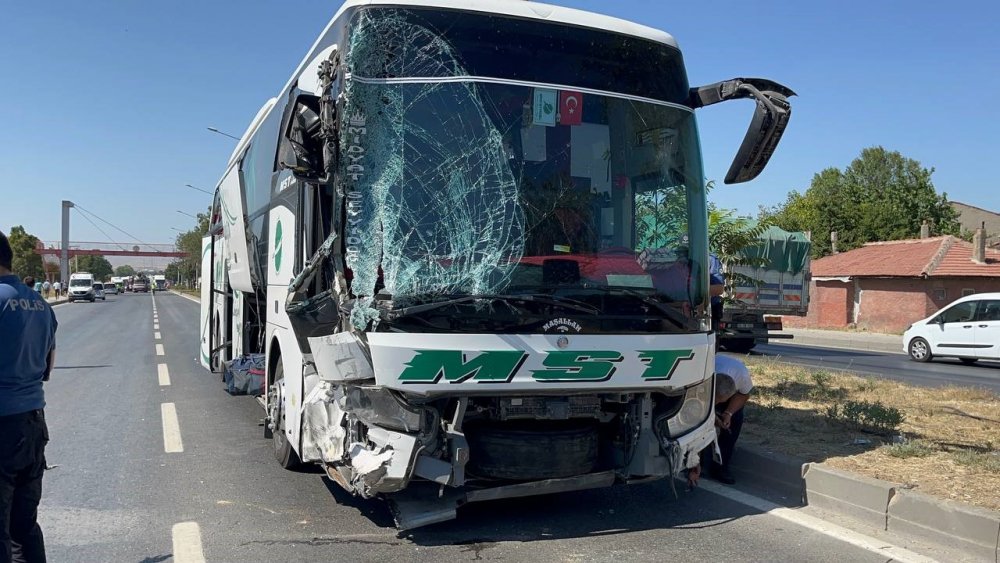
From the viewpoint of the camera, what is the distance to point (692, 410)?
529 cm

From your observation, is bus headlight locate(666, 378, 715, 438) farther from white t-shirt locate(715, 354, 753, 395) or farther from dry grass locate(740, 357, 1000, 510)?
dry grass locate(740, 357, 1000, 510)

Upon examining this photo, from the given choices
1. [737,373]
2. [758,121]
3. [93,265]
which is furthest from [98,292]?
[93,265]

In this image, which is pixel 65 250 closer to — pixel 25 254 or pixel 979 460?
pixel 25 254

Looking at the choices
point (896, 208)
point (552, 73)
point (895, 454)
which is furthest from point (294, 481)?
point (896, 208)

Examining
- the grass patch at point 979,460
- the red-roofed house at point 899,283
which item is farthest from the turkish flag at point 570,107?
the red-roofed house at point 899,283

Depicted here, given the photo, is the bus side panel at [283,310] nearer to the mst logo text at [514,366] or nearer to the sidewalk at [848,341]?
the mst logo text at [514,366]

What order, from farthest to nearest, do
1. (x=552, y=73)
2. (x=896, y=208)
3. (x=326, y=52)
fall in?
(x=896, y=208) < (x=326, y=52) < (x=552, y=73)

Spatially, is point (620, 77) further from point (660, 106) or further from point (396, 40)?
point (396, 40)

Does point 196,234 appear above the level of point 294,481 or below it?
above

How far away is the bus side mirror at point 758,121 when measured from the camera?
479cm

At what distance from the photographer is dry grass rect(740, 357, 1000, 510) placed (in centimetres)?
562

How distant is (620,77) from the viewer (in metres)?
5.19

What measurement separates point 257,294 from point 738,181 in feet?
16.4

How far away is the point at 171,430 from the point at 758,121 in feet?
23.0
